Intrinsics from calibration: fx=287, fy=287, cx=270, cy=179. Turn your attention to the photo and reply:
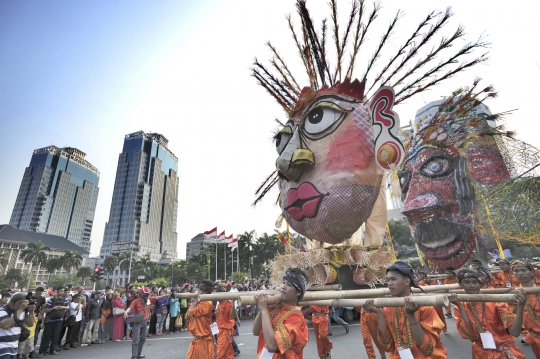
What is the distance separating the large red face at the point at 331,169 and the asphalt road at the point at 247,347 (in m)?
2.93

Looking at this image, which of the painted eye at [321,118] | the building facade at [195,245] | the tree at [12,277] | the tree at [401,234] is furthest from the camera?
the building facade at [195,245]

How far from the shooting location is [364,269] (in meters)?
5.13

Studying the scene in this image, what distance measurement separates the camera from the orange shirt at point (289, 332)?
91.4 inches

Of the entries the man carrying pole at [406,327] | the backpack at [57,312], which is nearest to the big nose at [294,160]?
the man carrying pole at [406,327]

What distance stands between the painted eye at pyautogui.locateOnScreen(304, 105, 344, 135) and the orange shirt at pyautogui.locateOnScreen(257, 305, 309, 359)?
3377 mm

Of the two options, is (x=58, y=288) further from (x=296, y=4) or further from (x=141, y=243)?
(x=141, y=243)

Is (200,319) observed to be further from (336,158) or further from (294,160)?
(336,158)

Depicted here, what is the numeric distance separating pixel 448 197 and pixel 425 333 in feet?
21.7

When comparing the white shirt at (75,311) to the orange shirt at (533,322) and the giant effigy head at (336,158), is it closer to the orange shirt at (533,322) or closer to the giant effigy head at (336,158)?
the giant effigy head at (336,158)

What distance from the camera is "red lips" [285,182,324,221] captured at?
4.95 metres

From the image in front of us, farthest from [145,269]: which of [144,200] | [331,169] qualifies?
[331,169]

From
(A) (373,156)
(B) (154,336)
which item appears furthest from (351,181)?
(B) (154,336)

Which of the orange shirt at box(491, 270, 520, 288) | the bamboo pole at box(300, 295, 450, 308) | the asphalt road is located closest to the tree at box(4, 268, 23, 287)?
the asphalt road

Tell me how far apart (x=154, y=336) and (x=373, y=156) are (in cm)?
969
